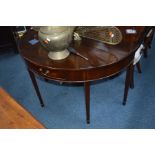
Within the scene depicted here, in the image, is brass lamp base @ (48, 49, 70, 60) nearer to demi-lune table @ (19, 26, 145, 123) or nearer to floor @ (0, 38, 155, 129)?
demi-lune table @ (19, 26, 145, 123)

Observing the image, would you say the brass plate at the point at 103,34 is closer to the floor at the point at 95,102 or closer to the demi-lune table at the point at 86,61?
the demi-lune table at the point at 86,61

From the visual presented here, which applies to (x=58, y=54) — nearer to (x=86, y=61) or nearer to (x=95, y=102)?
(x=86, y=61)

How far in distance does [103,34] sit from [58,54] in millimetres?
308

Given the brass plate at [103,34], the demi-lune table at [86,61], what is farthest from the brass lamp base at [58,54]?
the brass plate at [103,34]

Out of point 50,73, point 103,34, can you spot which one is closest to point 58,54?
point 50,73

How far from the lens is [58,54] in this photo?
3.71ft

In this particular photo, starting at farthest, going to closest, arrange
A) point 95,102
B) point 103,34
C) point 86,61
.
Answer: point 95,102, point 103,34, point 86,61

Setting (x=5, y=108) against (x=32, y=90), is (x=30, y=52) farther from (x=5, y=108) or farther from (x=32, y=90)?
(x=32, y=90)

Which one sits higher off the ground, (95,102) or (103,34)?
(103,34)

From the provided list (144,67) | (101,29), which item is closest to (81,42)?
(101,29)

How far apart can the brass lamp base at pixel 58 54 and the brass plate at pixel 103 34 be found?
0.62ft

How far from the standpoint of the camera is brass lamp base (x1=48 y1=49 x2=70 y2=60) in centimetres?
113

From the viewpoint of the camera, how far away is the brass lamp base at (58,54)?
3.70ft

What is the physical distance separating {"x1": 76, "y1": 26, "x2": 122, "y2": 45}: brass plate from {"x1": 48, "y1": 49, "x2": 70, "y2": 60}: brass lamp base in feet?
0.62
